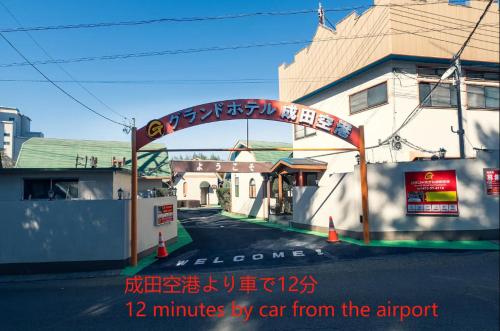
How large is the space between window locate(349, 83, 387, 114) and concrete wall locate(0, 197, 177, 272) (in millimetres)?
12387

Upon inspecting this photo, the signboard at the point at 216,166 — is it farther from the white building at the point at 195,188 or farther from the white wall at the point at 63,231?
the white building at the point at 195,188

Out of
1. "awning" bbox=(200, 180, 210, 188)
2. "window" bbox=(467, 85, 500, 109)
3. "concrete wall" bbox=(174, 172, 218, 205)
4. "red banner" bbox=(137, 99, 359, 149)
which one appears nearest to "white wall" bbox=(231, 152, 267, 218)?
"red banner" bbox=(137, 99, 359, 149)

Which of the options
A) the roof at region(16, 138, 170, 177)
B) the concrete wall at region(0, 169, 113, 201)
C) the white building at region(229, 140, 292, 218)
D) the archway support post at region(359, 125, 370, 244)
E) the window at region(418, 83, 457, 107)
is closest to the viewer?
the archway support post at region(359, 125, 370, 244)

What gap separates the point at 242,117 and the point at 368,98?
8.23m

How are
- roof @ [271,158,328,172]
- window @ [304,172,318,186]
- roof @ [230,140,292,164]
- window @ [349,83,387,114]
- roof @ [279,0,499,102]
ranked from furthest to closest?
1. roof @ [230,140,292,164]
2. window @ [304,172,318,186]
3. roof @ [271,158,328,172]
4. window @ [349,83,387,114]
5. roof @ [279,0,499,102]

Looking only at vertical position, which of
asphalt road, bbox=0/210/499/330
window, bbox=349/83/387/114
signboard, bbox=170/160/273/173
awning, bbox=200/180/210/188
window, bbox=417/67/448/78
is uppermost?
window, bbox=417/67/448/78

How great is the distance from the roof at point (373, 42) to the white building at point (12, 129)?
60.9m

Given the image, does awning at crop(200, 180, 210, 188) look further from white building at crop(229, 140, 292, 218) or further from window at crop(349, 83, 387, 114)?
window at crop(349, 83, 387, 114)

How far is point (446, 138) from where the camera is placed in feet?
48.1

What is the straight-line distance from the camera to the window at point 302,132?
2095 cm

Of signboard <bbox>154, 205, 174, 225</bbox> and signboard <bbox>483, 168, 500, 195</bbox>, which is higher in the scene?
signboard <bbox>483, 168, 500, 195</bbox>

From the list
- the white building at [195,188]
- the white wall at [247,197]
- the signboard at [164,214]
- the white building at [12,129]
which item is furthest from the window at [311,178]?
the white building at [12,129]

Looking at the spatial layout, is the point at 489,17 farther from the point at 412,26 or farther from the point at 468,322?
the point at 412,26

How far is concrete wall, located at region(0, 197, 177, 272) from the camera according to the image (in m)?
9.72
